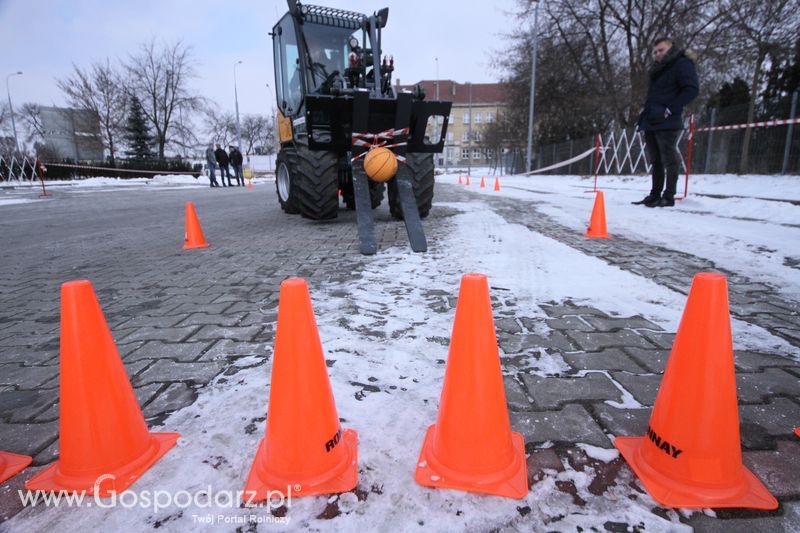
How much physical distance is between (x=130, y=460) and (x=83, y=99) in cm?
4721

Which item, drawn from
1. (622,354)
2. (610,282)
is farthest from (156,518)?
(610,282)

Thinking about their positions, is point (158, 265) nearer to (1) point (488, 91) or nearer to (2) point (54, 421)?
(2) point (54, 421)

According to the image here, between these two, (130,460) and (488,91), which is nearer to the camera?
(130,460)

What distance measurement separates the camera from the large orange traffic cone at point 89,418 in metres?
1.44

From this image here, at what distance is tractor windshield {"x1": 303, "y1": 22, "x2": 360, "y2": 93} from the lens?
6.53m

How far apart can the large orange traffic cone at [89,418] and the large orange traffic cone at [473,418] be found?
1.06 meters

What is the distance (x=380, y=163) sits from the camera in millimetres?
5203

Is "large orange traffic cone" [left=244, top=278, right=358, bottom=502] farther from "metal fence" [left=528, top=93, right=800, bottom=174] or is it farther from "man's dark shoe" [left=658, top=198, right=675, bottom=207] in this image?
"metal fence" [left=528, top=93, right=800, bottom=174]

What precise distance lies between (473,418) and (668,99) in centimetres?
753

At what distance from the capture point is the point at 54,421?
1.85 meters

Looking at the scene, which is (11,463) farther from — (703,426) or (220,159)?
(220,159)

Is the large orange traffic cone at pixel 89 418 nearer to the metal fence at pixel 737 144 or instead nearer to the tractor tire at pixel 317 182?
the tractor tire at pixel 317 182

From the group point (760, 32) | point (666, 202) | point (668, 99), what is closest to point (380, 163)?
point (668, 99)

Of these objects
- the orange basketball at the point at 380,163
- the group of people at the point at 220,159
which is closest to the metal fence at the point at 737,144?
the orange basketball at the point at 380,163
